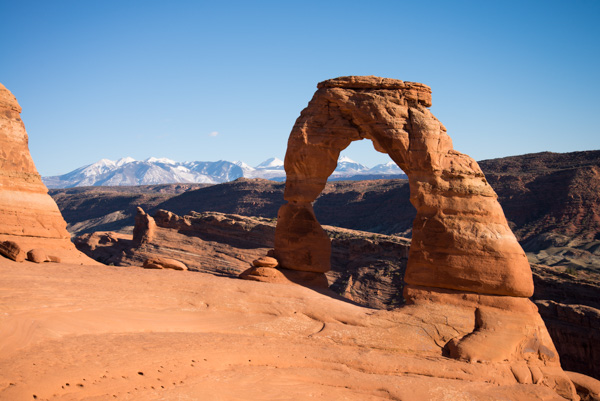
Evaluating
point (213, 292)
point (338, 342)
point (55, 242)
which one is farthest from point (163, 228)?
point (338, 342)

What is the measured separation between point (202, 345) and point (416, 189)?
25.2 ft

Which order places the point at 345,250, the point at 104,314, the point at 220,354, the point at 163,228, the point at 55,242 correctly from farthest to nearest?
the point at 163,228
the point at 345,250
the point at 55,242
the point at 104,314
the point at 220,354

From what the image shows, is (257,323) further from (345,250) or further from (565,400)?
(345,250)

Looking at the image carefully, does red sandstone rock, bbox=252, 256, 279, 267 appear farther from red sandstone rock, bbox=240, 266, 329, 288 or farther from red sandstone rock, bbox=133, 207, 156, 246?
red sandstone rock, bbox=133, 207, 156, 246

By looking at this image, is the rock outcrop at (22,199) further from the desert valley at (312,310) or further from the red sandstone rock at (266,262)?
the red sandstone rock at (266,262)

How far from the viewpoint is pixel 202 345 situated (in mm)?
9609

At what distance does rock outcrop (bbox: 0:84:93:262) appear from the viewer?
15.9 metres

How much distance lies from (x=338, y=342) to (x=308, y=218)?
21.2ft

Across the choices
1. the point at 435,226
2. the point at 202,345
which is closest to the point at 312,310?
the point at 202,345

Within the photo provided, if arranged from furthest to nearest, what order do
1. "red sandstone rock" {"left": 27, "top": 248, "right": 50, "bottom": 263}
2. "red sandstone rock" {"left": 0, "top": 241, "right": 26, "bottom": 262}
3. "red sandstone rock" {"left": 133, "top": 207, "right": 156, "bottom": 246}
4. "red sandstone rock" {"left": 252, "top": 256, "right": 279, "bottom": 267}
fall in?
"red sandstone rock" {"left": 133, "top": 207, "right": 156, "bottom": 246} < "red sandstone rock" {"left": 252, "top": 256, "right": 279, "bottom": 267} < "red sandstone rock" {"left": 27, "top": 248, "right": 50, "bottom": 263} < "red sandstone rock" {"left": 0, "top": 241, "right": 26, "bottom": 262}

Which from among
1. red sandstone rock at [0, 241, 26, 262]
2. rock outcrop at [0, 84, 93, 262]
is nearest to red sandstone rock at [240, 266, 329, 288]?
rock outcrop at [0, 84, 93, 262]

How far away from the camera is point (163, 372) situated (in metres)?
8.34

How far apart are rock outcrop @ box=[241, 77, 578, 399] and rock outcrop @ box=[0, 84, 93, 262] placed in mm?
6204

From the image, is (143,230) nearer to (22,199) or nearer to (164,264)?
(22,199)
